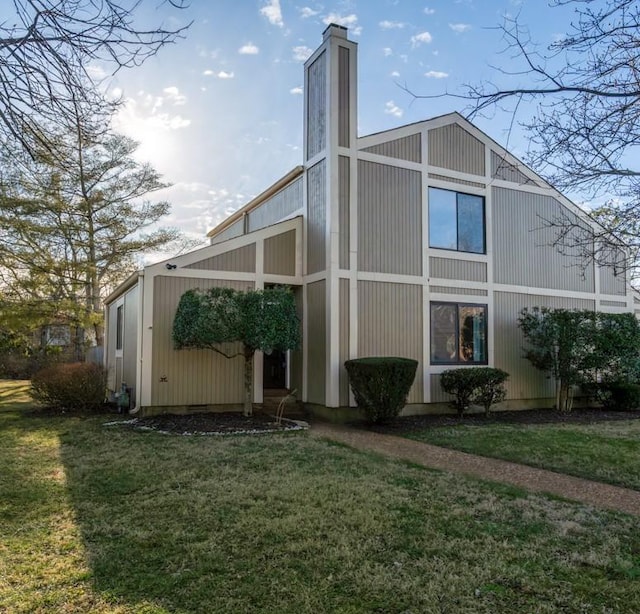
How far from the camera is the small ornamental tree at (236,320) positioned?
908 cm

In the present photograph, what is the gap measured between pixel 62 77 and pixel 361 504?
4.09m

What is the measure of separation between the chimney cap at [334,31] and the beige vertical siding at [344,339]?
4909mm

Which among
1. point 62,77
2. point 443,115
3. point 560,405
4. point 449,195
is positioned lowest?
point 560,405

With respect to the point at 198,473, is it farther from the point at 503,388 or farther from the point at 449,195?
the point at 449,195

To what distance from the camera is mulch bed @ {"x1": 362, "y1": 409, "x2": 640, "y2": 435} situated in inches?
375

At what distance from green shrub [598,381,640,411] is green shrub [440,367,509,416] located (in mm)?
3310

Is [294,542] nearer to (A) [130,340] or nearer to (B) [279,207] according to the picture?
(A) [130,340]

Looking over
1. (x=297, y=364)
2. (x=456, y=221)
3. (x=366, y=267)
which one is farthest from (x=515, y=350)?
(x=297, y=364)

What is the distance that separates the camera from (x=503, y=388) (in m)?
11.3

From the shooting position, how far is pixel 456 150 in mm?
11820

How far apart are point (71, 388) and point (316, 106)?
7632mm

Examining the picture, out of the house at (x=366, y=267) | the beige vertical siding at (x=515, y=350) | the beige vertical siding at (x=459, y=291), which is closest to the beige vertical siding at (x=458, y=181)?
the house at (x=366, y=267)

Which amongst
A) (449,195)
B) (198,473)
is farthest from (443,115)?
(198,473)

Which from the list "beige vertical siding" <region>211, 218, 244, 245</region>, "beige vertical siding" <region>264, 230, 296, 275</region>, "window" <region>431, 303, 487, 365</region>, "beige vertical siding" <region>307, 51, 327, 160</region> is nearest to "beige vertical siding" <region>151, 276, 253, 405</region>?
"beige vertical siding" <region>264, 230, 296, 275</region>
